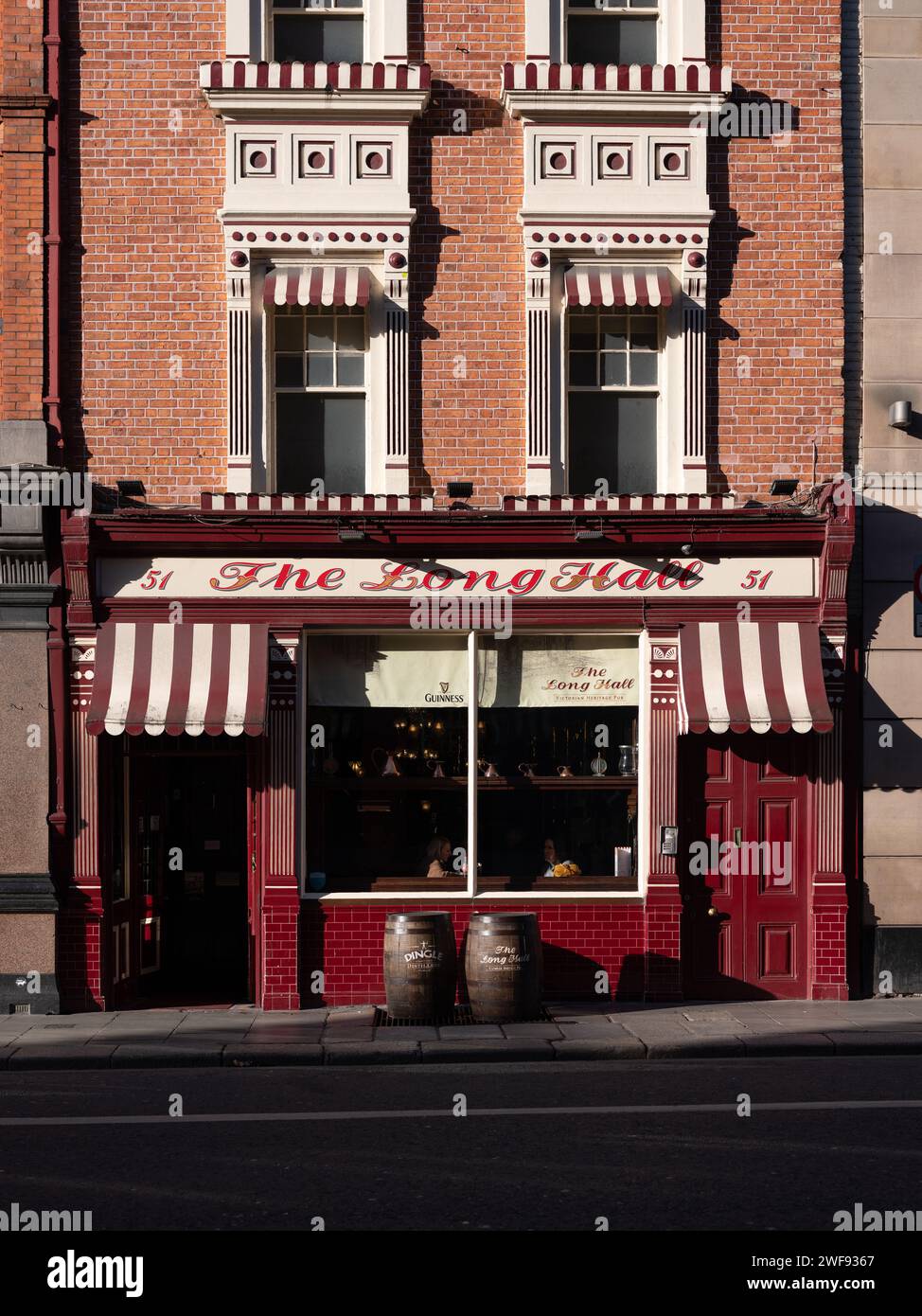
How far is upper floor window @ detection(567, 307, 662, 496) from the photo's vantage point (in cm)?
1580

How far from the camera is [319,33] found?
622 inches

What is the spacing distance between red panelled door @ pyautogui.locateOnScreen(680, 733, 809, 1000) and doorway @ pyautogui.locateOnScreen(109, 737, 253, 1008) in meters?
4.63

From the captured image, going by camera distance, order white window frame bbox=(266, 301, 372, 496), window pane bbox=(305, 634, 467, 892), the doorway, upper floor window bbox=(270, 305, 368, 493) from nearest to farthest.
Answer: window pane bbox=(305, 634, 467, 892)
white window frame bbox=(266, 301, 372, 496)
upper floor window bbox=(270, 305, 368, 493)
the doorway

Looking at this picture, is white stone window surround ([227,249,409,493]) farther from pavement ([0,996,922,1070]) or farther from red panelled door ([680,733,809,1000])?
pavement ([0,996,922,1070])

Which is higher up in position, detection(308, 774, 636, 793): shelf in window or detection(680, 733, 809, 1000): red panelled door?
detection(308, 774, 636, 793): shelf in window

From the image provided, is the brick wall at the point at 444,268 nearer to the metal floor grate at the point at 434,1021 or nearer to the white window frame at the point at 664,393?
the white window frame at the point at 664,393

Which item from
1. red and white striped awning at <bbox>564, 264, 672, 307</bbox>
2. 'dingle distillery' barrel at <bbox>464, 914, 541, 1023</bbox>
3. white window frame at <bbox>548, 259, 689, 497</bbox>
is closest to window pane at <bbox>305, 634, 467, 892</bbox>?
'dingle distillery' barrel at <bbox>464, 914, 541, 1023</bbox>

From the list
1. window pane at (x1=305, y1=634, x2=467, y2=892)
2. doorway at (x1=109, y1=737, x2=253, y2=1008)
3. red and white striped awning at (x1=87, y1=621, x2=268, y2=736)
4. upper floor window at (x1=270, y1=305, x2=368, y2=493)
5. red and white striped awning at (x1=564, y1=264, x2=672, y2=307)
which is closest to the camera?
red and white striped awning at (x1=87, y1=621, x2=268, y2=736)

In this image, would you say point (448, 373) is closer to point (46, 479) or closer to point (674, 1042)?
point (46, 479)

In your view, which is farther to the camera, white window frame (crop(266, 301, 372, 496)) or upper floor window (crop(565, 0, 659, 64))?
upper floor window (crop(565, 0, 659, 64))

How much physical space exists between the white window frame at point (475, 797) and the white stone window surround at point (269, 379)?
5.47 ft

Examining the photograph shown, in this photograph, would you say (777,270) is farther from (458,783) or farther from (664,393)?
(458,783)

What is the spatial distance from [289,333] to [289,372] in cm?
40

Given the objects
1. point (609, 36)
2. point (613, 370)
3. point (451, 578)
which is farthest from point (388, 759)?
point (609, 36)
